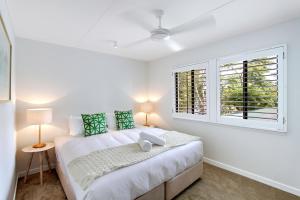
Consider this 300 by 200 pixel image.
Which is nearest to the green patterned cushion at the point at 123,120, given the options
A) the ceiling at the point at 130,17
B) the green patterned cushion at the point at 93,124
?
the green patterned cushion at the point at 93,124

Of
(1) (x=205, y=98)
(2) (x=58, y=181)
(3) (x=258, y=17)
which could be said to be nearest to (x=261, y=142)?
(1) (x=205, y=98)

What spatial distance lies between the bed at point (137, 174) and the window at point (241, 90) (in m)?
0.92

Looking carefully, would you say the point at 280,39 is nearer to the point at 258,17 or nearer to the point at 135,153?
the point at 258,17

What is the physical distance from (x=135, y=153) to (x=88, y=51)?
258 cm

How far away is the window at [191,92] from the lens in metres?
3.22

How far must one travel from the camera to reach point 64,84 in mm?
3117

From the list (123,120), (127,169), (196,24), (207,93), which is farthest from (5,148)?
(207,93)

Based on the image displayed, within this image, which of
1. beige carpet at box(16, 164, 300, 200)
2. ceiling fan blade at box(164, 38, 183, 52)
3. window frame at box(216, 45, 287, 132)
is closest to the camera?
beige carpet at box(16, 164, 300, 200)

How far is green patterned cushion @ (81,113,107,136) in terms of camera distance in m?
2.84

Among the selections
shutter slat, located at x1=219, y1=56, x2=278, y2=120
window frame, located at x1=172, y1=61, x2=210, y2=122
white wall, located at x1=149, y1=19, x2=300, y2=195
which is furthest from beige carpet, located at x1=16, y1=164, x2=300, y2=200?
window frame, located at x1=172, y1=61, x2=210, y2=122

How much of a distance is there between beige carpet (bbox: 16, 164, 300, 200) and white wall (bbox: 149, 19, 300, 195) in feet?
0.69

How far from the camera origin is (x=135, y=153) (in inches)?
76.4

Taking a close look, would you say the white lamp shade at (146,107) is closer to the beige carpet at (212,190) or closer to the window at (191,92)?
the window at (191,92)

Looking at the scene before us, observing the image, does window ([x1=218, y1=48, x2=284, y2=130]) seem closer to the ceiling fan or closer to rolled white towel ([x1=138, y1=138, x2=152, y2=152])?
the ceiling fan
